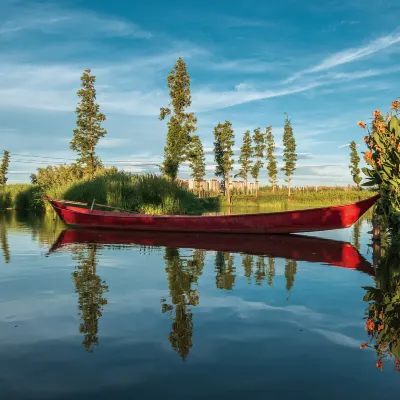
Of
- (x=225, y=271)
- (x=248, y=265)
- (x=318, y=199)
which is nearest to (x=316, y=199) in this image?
(x=318, y=199)

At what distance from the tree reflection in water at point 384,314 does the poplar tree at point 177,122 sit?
38.6m

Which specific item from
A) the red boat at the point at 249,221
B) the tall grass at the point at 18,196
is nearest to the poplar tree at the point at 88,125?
the tall grass at the point at 18,196

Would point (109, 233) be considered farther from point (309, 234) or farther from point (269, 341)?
point (269, 341)

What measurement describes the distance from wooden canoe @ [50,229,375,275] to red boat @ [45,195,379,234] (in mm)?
340

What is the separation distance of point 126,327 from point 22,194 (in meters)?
45.0

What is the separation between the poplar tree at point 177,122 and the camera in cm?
4800

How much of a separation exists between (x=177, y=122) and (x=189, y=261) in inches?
1522

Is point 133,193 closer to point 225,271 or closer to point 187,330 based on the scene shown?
point 225,271

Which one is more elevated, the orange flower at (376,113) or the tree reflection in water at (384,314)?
the orange flower at (376,113)

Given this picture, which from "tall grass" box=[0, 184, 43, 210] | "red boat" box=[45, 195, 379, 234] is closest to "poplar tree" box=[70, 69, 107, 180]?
"tall grass" box=[0, 184, 43, 210]

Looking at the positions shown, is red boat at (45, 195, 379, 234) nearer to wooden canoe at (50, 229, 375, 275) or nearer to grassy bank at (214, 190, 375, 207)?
wooden canoe at (50, 229, 375, 275)

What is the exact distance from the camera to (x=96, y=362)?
4469 millimetres

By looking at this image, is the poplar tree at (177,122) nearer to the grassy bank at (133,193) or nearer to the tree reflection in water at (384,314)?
the grassy bank at (133,193)

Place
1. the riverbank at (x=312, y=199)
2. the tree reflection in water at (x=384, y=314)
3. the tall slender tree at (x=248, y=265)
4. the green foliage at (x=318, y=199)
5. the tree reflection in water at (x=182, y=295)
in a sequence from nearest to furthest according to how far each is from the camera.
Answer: the tree reflection in water at (x=384, y=314)
the tree reflection in water at (x=182, y=295)
the tall slender tree at (x=248, y=265)
the green foliage at (x=318, y=199)
the riverbank at (x=312, y=199)
